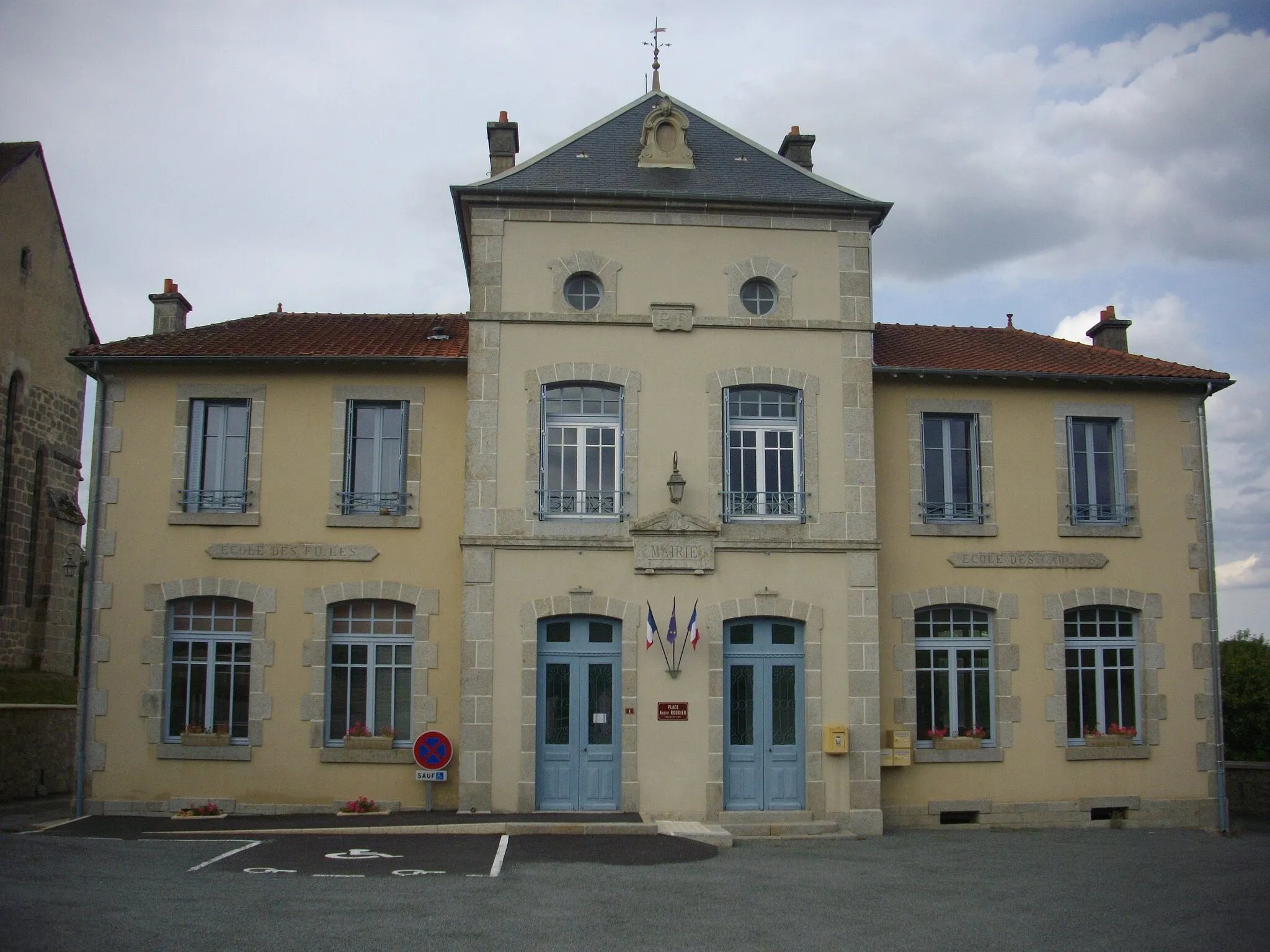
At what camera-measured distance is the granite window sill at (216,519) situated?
1426cm

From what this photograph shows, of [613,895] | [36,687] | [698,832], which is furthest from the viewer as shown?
[36,687]

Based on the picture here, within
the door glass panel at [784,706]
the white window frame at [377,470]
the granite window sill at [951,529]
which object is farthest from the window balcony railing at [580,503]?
the granite window sill at [951,529]

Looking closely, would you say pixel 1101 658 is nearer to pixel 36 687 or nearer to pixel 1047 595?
pixel 1047 595

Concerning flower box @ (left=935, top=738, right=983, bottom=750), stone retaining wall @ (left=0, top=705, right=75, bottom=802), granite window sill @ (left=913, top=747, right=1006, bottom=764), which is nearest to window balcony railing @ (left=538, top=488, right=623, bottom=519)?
granite window sill @ (left=913, top=747, right=1006, bottom=764)

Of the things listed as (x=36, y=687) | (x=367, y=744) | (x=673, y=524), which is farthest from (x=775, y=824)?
(x=36, y=687)

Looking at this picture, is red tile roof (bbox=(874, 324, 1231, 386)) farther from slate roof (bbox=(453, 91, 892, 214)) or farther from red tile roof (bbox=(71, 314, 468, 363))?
red tile roof (bbox=(71, 314, 468, 363))

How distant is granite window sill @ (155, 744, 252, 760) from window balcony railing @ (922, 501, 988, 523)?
8997 mm

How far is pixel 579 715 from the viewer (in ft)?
45.0

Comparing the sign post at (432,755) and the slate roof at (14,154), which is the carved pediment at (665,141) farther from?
the slate roof at (14,154)

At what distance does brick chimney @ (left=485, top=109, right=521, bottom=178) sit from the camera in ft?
52.6

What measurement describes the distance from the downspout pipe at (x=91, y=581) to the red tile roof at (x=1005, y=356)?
9.81 m

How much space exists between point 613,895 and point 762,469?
6202 mm

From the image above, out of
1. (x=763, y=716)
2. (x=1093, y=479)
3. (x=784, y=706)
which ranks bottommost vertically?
(x=763, y=716)

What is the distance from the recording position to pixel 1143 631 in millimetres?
15148
